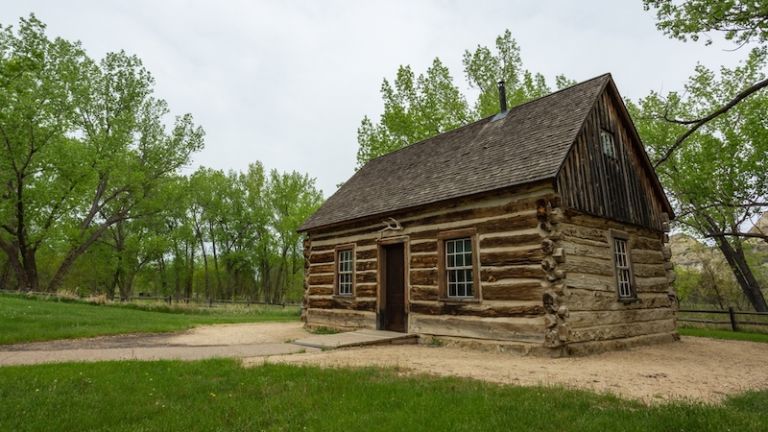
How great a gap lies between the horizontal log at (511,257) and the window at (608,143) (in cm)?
427

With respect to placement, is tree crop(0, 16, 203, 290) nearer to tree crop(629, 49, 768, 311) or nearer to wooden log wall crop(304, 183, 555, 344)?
wooden log wall crop(304, 183, 555, 344)

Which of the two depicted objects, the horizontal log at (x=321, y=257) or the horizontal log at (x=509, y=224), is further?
the horizontal log at (x=321, y=257)

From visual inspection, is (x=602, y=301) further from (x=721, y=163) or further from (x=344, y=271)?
(x=721, y=163)

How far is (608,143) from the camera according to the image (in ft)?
39.9

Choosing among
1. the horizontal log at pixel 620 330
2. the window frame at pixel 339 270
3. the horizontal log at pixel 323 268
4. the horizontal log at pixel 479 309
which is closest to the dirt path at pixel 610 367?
the horizontal log at pixel 620 330

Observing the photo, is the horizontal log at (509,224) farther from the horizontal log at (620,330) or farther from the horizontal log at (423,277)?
the horizontal log at (620,330)

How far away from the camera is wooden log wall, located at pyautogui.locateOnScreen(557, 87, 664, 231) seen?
1038cm

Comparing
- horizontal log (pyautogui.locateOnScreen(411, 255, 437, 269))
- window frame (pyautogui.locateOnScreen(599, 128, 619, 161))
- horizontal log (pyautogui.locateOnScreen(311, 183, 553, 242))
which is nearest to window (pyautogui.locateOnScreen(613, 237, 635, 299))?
window frame (pyautogui.locateOnScreen(599, 128, 619, 161))

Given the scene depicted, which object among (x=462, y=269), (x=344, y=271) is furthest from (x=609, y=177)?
(x=344, y=271)

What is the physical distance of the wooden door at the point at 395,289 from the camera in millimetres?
12734

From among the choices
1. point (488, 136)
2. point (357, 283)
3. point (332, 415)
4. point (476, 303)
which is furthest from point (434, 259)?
point (332, 415)

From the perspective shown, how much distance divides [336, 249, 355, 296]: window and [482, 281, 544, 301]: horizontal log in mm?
5477

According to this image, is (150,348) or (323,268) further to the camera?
(323,268)

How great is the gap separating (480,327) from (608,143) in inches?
255
